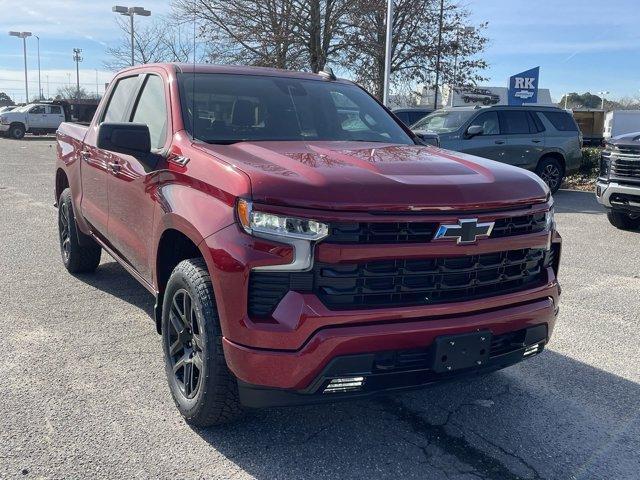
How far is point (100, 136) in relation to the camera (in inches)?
135

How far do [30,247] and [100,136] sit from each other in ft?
14.3

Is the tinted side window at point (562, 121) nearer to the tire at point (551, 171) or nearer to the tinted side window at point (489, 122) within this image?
the tire at point (551, 171)

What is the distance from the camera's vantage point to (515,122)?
41.1 ft

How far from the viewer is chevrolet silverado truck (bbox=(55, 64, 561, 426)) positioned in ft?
8.48

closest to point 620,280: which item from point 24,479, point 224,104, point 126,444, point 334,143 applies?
point 334,143

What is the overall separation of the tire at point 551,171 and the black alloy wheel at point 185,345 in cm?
1088

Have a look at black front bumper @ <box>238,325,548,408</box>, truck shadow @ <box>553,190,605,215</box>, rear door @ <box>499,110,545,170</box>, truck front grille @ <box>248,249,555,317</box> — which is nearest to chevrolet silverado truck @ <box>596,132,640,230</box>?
truck shadow @ <box>553,190,605,215</box>

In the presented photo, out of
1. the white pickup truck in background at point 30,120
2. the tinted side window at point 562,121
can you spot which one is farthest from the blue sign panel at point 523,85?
the white pickup truck in background at point 30,120

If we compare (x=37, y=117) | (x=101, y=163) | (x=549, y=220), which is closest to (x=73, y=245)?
(x=101, y=163)

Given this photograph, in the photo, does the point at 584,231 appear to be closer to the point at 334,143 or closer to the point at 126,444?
the point at 334,143

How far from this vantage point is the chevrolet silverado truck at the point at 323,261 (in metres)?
2.59

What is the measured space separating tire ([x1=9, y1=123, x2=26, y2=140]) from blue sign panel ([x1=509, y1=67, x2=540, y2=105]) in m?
27.0

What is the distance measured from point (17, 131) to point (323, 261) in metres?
36.0

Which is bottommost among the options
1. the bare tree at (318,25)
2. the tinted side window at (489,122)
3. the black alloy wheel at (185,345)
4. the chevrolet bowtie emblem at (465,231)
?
the black alloy wheel at (185,345)
